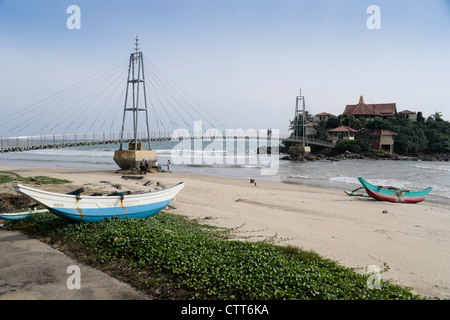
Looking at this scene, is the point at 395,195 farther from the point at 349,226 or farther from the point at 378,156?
the point at 378,156

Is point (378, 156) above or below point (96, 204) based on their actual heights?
below

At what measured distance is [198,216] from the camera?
11.6 meters

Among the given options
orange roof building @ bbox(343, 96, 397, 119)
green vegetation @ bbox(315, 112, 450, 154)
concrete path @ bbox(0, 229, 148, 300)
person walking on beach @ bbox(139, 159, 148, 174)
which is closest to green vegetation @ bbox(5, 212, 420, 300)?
concrete path @ bbox(0, 229, 148, 300)

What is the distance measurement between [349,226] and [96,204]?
830 centimetres

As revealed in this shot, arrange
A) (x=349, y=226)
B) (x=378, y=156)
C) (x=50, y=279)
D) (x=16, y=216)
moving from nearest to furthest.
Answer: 1. (x=50, y=279)
2. (x=16, y=216)
3. (x=349, y=226)
4. (x=378, y=156)

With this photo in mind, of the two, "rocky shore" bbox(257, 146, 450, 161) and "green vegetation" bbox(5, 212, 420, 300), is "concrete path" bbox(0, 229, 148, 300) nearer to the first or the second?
"green vegetation" bbox(5, 212, 420, 300)

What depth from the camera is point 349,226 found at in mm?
11148

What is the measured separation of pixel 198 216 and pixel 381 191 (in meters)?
10.4

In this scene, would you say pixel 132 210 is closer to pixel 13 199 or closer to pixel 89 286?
pixel 89 286

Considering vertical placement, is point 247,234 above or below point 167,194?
below

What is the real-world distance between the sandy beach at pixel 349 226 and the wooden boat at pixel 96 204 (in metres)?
2.33

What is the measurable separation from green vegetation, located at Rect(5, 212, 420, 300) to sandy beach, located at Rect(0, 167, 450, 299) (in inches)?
62.3

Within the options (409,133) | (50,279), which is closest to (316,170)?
(50,279)
